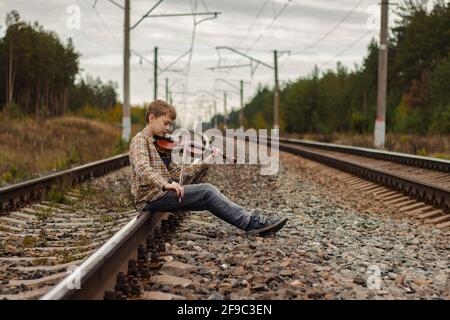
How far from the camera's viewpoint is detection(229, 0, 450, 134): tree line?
43.2 metres

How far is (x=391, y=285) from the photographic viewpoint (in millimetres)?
4098

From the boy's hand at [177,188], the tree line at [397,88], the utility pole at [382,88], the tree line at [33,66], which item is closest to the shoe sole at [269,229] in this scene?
the boy's hand at [177,188]

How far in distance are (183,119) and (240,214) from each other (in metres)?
113

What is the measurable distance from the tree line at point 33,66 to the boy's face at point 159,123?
5100 cm

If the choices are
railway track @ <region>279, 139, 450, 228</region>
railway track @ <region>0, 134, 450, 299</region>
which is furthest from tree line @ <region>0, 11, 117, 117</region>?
railway track @ <region>0, 134, 450, 299</region>

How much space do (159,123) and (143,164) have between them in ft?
1.22

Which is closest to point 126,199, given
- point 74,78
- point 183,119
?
point 74,78

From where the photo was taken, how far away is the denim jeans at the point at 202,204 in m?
5.56

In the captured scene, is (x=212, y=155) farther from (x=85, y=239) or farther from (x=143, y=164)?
(x=85, y=239)

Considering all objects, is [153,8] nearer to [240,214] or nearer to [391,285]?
[240,214]

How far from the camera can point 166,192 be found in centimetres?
Result: 555

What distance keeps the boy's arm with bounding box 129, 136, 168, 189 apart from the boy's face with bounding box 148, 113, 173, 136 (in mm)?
123

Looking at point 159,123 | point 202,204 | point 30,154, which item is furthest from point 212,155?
point 30,154

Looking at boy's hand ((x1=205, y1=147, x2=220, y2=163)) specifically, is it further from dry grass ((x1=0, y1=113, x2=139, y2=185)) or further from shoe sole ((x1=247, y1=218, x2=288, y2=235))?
dry grass ((x1=0, y1=113, x2=139, y2=185))
